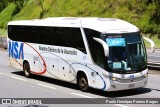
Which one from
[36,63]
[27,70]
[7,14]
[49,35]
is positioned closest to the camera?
[49,35]

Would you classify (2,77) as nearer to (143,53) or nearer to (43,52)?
(43,52)

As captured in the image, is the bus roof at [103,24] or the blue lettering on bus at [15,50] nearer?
the bus roof at [103,24]

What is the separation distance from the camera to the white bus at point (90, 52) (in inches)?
595

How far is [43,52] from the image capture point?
19.5 meters

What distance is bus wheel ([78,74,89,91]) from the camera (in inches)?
647

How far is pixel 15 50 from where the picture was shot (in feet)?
72.9

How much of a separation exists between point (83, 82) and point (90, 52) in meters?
1.46

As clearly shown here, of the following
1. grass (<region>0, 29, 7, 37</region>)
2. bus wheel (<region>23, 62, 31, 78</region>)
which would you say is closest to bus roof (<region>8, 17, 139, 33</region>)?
bus wheel (<region>23, 62, 31, 78</region>)

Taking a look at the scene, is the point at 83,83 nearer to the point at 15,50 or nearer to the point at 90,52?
the point at 90,52

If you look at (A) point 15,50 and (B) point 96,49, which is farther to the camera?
(A) point 15,50

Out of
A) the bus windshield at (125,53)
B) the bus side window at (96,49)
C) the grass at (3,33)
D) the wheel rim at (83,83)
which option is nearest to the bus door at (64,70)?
the wheel rim at (83,83)

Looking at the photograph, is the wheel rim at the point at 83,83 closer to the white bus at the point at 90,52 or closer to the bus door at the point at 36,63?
the white bus at the point at 90,52

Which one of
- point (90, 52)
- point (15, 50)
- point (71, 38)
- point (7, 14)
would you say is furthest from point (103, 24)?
point (7, 14)

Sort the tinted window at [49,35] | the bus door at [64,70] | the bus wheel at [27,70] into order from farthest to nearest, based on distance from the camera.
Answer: the bus wheel at [27,70] → the bus door at [64,70] → the tinted window at [49,35]
